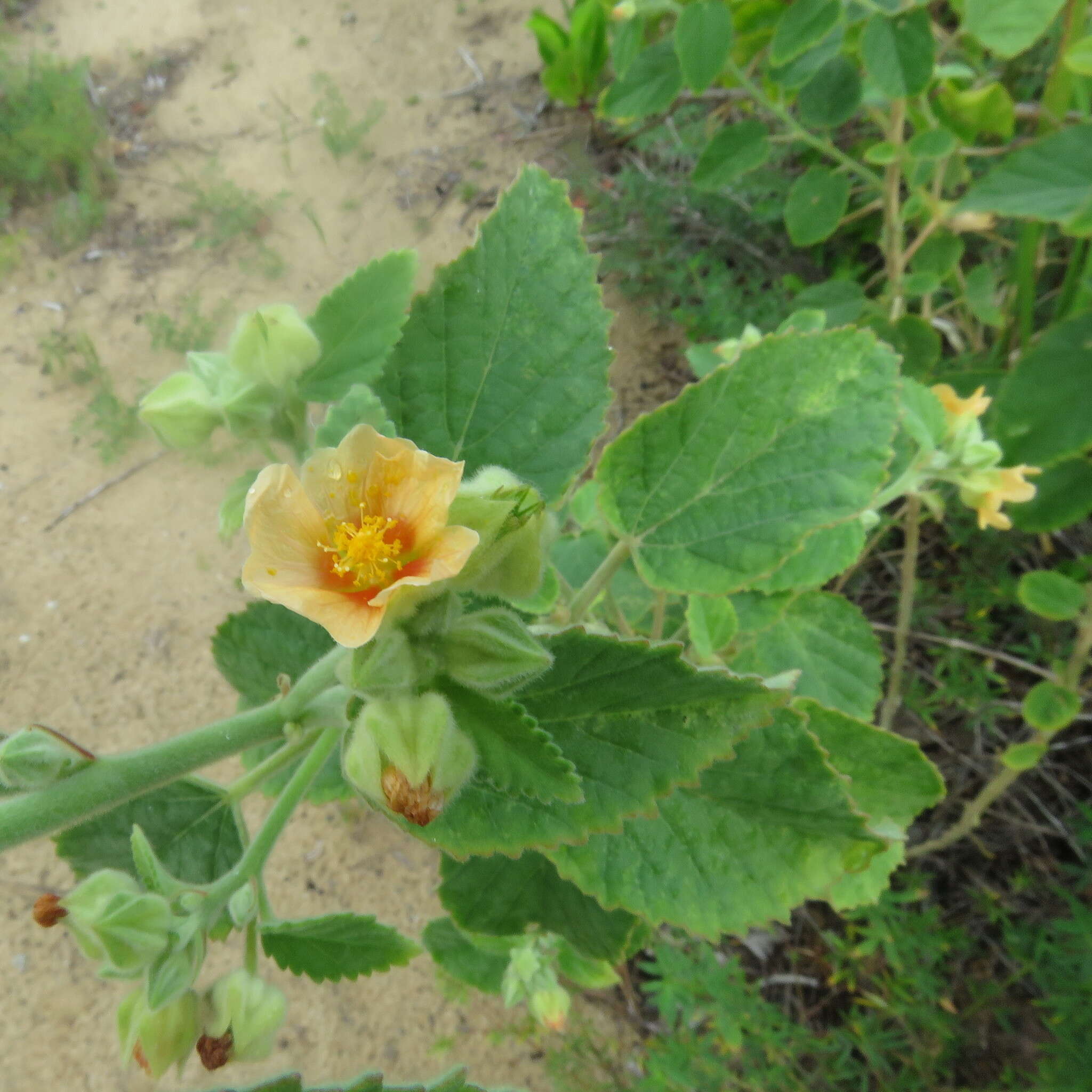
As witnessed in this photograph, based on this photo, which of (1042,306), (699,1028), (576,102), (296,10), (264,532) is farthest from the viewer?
(296,10)

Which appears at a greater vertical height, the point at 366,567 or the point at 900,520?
the point at 366,567

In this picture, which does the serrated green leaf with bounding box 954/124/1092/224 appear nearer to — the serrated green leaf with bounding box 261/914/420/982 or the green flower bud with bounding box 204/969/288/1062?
the serrated green leaf with bounding box 261/914/420/982

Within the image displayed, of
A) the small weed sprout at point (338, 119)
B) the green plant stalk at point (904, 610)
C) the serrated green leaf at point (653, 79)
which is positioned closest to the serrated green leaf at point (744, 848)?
the green plant stalk at point (904, 610)

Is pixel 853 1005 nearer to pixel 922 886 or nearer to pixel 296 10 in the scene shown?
pixel 922 886

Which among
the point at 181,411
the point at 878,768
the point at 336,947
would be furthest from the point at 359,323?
the point at 878,768

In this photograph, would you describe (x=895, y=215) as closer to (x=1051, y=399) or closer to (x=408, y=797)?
(x=1051, y=399)

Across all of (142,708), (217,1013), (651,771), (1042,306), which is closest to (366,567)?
(651,771)
